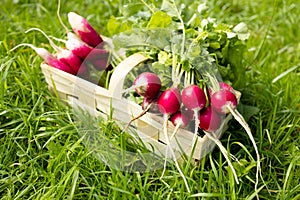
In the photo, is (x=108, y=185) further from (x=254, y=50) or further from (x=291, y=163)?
(x=254, y=50)

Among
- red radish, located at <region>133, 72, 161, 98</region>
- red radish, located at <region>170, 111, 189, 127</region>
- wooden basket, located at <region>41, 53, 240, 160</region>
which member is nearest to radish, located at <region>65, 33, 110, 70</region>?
wooden basket, located at <region>41, 53, 240, 160</region>

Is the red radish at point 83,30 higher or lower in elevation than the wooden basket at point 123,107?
higher

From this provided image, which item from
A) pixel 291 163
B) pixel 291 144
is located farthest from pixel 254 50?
pixel 291 163

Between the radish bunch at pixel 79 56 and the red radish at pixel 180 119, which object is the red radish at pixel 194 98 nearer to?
the red radish at pixel 180 119

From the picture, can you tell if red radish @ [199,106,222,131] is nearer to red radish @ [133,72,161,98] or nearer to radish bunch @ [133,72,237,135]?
radish bunch @ [133,72,237,135]

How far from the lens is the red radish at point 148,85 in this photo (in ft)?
4.81

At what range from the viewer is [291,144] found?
165 cm

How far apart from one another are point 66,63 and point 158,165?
512mm

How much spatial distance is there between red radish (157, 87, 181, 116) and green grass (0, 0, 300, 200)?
0.19 metres

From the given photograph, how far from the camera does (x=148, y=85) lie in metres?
1.46

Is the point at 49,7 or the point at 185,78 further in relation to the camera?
the point at 49,7

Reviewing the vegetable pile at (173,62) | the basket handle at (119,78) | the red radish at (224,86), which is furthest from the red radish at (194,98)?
the basket handle at (119,78)

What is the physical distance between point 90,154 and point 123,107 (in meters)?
0.19

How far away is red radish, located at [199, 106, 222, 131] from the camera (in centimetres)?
144
